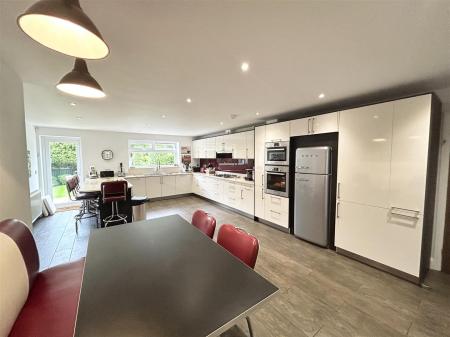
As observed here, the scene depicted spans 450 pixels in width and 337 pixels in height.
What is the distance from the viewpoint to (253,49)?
139 centimetres

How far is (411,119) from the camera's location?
6.51ft

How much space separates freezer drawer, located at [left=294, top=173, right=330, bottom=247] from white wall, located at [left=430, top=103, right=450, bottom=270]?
52.0 inches

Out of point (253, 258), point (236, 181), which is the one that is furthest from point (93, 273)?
point (236, 181)

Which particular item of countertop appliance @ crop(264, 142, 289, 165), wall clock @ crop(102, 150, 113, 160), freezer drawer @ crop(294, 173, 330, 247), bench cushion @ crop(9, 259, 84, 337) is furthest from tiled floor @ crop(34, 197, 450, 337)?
wall clock @ crop(102, 150, 113, 160)

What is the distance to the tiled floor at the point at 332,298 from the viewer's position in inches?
59.2

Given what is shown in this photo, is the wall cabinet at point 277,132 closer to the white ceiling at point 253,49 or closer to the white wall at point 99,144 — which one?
the white ceiling at point 253,49

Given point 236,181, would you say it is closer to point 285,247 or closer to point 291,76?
point 285,247

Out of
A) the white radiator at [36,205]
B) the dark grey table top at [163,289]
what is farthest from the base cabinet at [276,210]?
the white radiator at [36,205]

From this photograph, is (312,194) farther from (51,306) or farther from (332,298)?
(51,306)

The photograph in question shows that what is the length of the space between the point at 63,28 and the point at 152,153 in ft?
19.8

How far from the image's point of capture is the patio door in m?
4.92

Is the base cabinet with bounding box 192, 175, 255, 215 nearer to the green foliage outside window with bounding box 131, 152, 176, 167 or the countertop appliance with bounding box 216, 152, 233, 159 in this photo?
the countertop appliance with bounding box 216, 152, 233, 159

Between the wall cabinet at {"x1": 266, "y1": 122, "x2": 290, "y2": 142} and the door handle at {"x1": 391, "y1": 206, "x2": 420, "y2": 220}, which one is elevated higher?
the wall cabinet at {"x1": 266, "y1": 122, "x2": 290, "y2": 142}

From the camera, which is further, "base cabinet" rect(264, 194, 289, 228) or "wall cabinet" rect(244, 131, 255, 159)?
"wall cabinet" rect(244, 131, 255, 159)
